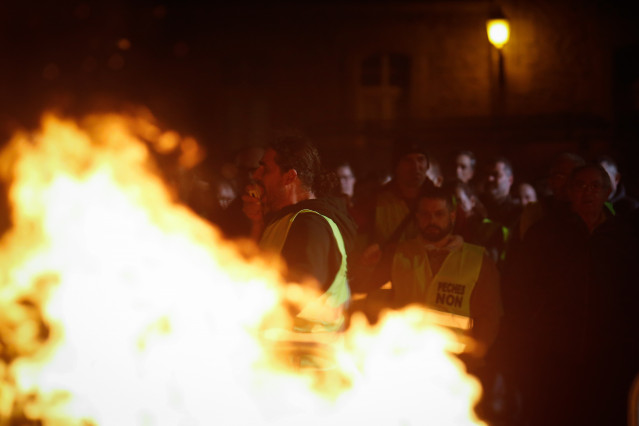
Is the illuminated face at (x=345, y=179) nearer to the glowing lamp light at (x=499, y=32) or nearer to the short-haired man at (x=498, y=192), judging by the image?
the short-haired man at (x=498, y=192)

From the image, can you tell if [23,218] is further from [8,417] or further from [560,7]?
[560,7]

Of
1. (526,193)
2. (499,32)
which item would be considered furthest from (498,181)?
(499,32)

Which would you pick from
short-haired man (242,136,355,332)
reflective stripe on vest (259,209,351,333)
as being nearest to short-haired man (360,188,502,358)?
short-haired man (242,136,355,332)

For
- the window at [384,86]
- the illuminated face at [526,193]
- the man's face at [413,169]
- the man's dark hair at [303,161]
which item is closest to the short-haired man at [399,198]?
the man's face at [413,169]

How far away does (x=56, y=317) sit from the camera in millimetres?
5633

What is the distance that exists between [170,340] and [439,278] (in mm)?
1916

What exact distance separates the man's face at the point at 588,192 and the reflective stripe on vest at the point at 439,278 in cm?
84

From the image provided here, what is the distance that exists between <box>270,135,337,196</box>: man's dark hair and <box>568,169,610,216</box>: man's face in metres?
2.24

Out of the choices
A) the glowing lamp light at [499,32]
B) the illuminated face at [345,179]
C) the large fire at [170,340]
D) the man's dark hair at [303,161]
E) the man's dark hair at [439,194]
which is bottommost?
the large fire at [170,340]

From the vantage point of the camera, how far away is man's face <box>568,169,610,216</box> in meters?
5.28

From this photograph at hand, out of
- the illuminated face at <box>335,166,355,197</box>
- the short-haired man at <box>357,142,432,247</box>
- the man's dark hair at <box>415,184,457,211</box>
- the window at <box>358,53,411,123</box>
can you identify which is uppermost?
the window at <box>358,53,411,123</box>

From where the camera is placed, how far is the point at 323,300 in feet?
11.8

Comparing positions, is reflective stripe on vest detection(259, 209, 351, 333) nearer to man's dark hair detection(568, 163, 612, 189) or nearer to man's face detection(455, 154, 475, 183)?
man's dark hair detection(568, 163, 612, 189)

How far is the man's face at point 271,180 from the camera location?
3.95 meters
